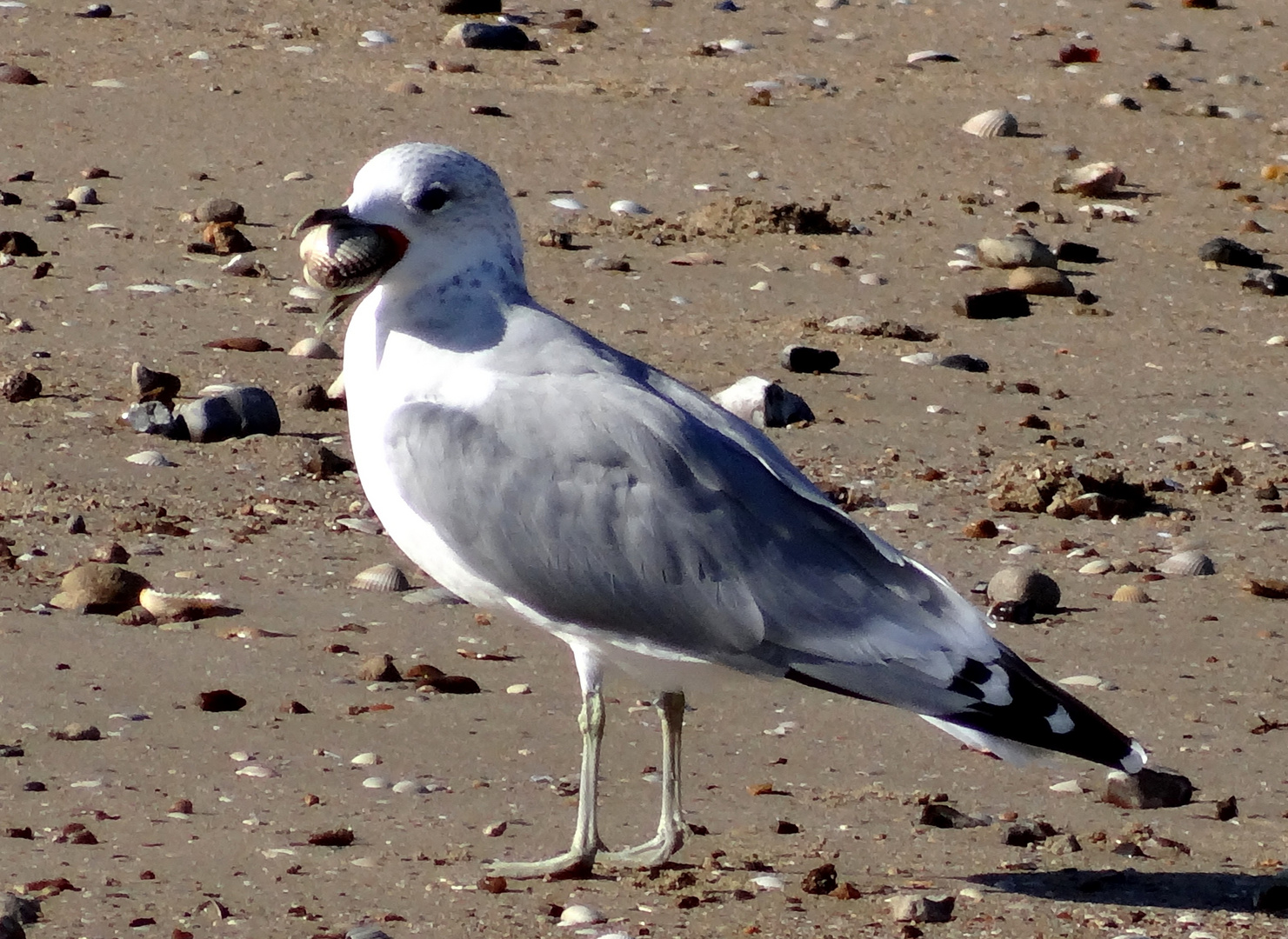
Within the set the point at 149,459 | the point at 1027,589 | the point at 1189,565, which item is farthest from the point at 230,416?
the point at 1189,565

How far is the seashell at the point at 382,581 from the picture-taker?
5609 millimetres

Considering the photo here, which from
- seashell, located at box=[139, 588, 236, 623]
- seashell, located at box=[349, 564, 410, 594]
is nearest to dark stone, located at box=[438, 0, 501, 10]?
seashell, located at box=[349, 564, 410, 594]

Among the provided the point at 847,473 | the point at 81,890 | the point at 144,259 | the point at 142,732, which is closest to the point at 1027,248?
the point at 847,473

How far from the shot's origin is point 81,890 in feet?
12.7

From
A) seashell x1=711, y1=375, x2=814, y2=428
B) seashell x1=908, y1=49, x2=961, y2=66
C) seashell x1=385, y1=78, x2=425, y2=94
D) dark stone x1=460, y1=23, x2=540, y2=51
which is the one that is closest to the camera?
seashell x1=711, y1=375, x2=814, y2=428

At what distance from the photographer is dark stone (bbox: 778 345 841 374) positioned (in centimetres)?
732

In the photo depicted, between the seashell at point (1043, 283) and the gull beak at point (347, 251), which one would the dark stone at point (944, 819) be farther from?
the seashell at point (1043, 283)

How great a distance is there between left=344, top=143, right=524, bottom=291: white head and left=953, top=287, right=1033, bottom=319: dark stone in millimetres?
3781

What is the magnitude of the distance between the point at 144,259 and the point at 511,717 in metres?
3.62

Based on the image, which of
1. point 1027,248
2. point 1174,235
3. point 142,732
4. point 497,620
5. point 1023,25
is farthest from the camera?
point 1023,25

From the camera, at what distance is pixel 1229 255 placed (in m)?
8.83

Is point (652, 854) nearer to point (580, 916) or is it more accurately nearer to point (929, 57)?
point (580, 916)

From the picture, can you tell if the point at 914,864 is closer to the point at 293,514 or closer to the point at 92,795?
the point at 92,795

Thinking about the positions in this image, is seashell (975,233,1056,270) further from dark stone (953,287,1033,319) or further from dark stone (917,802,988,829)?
dark stone (917,802,988,829)
